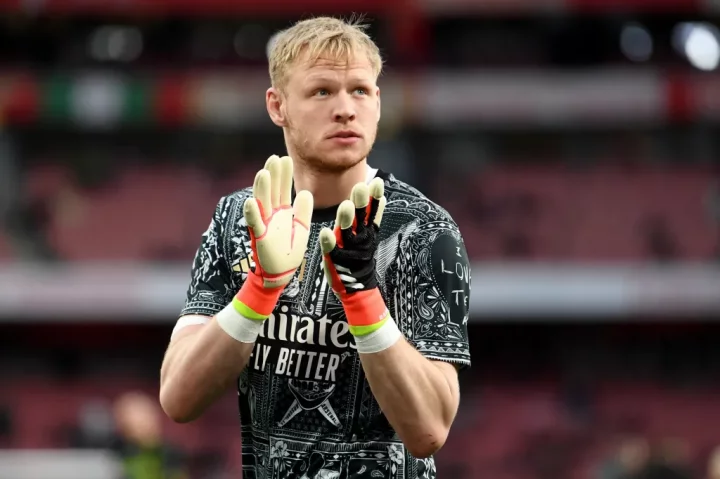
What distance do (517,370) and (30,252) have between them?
7575 millimetres

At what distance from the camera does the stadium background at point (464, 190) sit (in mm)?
18781

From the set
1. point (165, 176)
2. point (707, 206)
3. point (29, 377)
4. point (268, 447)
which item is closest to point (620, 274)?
point (707, 206)

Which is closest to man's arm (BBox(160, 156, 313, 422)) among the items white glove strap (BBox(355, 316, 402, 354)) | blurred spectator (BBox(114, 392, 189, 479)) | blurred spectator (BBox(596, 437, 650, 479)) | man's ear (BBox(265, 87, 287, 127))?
white glove strap (BBox(355, 316, 402, 354))

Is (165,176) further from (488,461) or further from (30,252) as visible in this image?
(488,461)

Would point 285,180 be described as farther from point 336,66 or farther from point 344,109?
point 336,66

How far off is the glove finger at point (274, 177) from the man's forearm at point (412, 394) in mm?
418

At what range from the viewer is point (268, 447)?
3.44 m

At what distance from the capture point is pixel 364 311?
305 cm

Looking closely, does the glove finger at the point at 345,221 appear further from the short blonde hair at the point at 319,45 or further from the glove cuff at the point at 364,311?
the short blonde hair at the point at 319,45

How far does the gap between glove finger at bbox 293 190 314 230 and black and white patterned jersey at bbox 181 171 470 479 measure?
0.99 ft

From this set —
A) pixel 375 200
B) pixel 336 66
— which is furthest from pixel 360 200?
pixel 336 66

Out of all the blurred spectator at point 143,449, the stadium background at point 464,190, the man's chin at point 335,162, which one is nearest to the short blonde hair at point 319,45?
the man's chin at point 335,162

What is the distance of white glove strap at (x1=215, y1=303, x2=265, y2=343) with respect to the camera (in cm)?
314

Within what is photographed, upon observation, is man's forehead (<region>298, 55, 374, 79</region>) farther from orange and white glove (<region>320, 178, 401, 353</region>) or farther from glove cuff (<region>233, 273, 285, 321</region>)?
glove cuff (<region>233, 273, 285, 321</region>)
